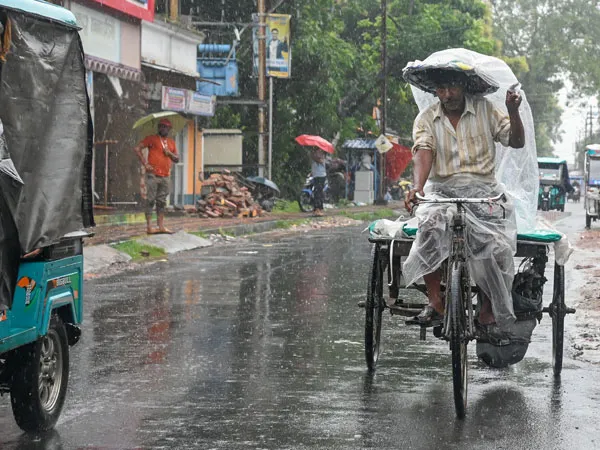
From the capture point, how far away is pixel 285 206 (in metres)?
36.1

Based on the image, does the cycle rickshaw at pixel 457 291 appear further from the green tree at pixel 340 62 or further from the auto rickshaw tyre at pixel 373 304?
the green tree at pixel 340 62

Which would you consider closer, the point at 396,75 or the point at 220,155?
the point at 220,155

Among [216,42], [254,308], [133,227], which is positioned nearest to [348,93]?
[216,42]

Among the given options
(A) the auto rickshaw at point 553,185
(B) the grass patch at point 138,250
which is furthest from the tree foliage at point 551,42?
(B) the grass patch at point 138,250

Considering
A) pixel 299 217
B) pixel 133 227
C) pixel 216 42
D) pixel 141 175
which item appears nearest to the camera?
pixel 133 227

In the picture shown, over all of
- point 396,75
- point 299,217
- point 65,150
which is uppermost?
point 396,75

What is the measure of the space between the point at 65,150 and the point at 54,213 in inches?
15.7

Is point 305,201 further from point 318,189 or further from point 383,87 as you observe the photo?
point 383,87

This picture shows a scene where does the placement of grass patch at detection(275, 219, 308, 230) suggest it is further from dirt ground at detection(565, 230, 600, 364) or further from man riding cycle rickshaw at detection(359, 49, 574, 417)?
man riding cycle rickshaw at detection(359, 49, 574, 417)

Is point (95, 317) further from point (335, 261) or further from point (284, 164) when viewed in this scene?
point (284, 164)

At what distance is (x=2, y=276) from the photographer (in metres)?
5.38

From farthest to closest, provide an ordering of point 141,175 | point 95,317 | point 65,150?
point 141,175, point 95,317, point 65,150

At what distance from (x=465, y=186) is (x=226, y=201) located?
70.7 ft

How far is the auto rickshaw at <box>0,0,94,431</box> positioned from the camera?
5551 millimetres
